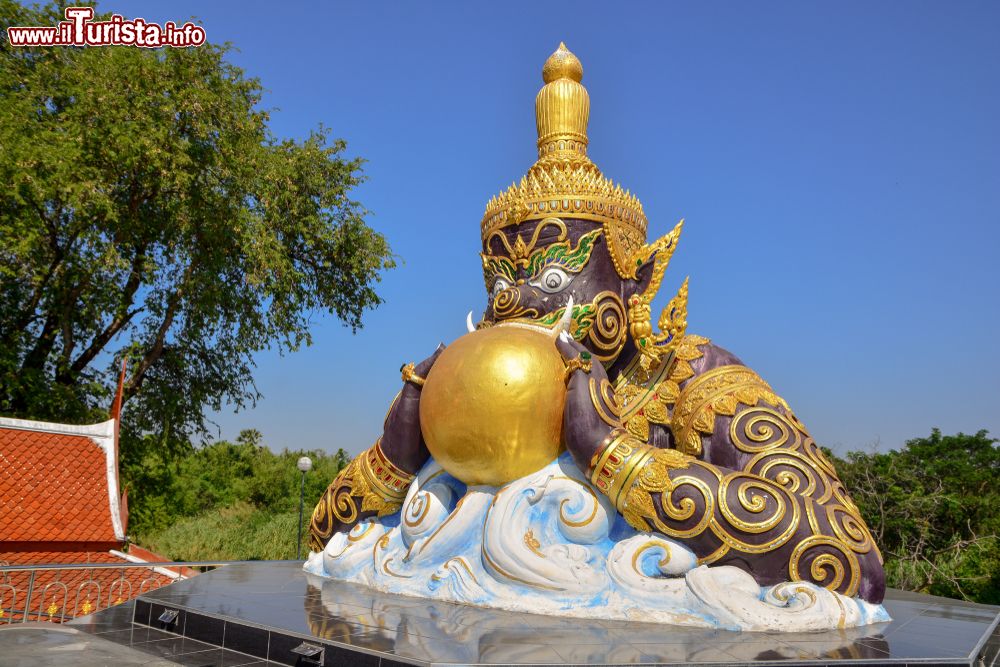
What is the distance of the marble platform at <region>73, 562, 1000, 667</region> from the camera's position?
15.4ft

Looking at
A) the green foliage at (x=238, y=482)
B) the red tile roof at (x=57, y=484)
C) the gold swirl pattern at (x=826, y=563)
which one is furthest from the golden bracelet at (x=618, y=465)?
the green foliage at (x=238, y=482)

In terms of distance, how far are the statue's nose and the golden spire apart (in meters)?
1.78

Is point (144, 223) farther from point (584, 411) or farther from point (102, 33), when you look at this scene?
point (584, 411)

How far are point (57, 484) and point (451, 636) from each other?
6.17m

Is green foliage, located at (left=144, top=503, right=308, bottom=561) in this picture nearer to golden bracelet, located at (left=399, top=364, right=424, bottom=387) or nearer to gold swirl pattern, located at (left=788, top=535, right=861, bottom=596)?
golden bracelet, located at (left=399, top=364, right=424, bottom=387)

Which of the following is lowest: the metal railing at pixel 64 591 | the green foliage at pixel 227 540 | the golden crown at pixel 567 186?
the green foliage at pixel 227 540

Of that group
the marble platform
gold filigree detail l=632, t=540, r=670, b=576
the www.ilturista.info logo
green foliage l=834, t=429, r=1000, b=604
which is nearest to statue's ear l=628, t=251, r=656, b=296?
gold filigree detail l=632, t=540, r=670, b=576

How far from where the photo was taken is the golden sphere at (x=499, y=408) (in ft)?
20.7

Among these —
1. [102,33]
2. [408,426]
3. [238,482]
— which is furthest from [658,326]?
[238,482]

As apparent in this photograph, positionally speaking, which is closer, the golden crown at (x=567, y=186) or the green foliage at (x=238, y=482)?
the golden crown at (x=567, y=186)

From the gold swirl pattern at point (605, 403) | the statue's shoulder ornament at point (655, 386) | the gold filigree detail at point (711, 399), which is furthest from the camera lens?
the statue's shoulder ornament at point (655, 386)

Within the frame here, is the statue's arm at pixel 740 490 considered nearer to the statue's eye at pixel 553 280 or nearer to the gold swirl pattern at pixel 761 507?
the gold swirl pattern at pixel 761 507

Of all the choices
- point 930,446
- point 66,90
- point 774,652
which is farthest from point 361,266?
point 930,446

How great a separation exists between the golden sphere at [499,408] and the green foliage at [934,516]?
923 cm
